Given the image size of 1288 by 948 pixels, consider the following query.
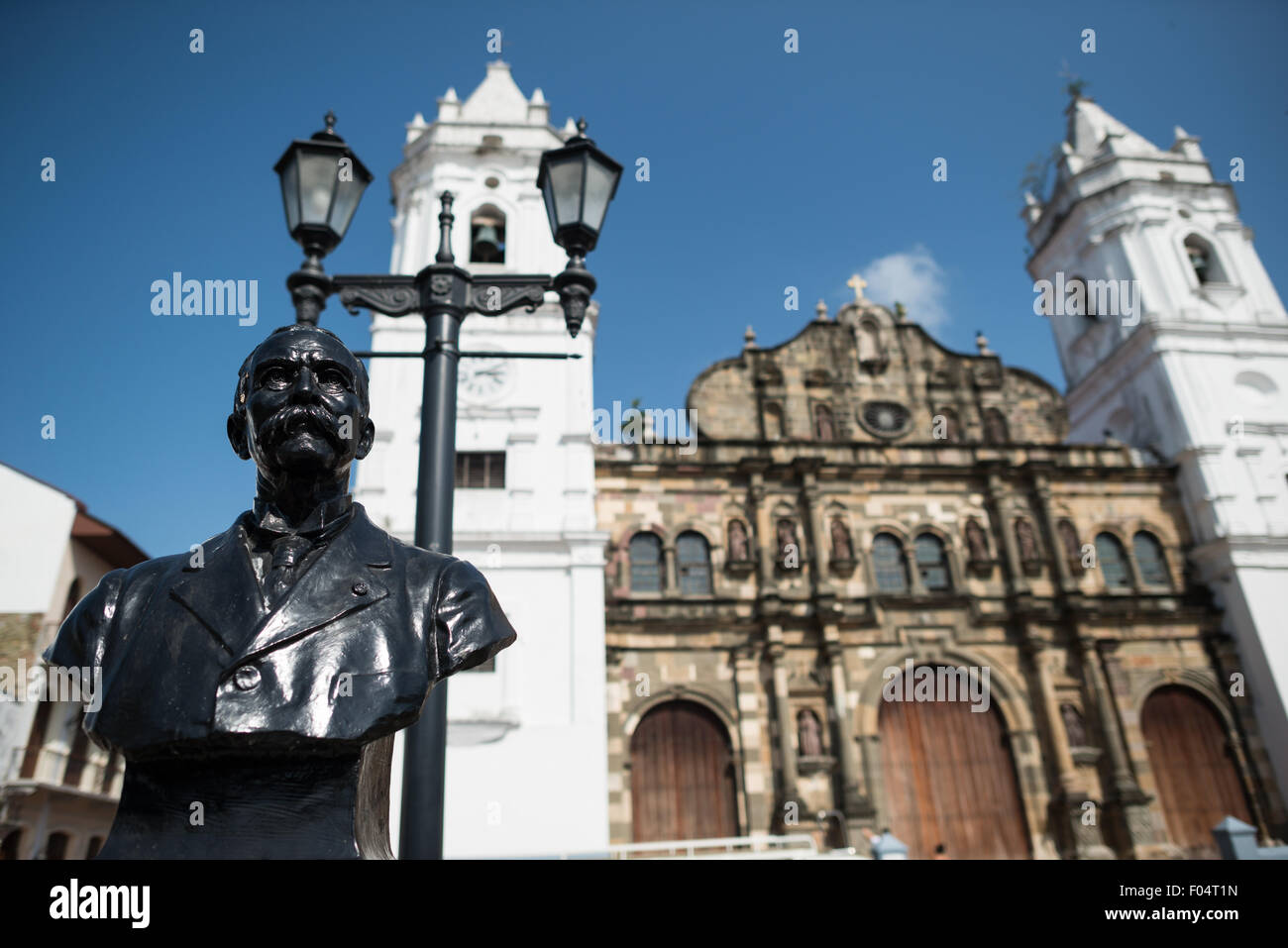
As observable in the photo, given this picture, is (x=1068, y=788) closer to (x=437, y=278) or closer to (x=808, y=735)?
(x=808, y=735)

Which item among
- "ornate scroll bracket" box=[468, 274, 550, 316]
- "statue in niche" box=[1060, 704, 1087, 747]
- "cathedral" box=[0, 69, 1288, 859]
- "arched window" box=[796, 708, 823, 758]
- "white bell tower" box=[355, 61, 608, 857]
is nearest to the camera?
"ornate scroll bracket" box=[468, 274, 550, 316]

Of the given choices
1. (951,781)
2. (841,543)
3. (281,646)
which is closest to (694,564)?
(841,543)

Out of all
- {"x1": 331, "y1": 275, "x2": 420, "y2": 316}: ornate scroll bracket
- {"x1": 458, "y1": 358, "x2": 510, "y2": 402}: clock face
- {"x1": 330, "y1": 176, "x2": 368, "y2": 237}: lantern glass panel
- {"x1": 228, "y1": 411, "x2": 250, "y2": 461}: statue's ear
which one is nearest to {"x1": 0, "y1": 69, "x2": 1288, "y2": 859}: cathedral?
{"x1": 458, "y1": 358, "x2": 510, "y2": 402}: clock face

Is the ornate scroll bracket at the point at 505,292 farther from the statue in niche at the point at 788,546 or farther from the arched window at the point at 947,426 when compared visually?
the arched window at the point at 947,426

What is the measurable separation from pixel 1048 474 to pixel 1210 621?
454 cm

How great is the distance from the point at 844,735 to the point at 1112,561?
26.6 feet

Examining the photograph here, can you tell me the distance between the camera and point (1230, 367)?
20266 mm

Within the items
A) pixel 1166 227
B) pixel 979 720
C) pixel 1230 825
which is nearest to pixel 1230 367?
pixel 1166 227

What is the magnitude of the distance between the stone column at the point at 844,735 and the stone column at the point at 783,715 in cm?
91

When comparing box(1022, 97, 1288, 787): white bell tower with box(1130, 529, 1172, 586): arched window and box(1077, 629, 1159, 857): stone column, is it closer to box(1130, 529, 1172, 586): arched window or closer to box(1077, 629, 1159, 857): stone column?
box(1130, 529, 1172, 586): arched window

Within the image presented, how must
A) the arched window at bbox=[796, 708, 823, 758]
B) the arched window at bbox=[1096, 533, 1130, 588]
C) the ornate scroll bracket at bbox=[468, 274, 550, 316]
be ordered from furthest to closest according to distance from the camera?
1. the arched window at bbox=[1096, 533, 1130, 588]
2. the arched window at bbox=[796, 708, 823, 758]
3. the ornate scroll bracket at bbox=[468, 274, 550, 316]

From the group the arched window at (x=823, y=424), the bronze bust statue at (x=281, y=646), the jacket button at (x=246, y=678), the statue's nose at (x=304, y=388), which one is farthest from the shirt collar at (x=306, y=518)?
the arched window at (x=823, y=424)

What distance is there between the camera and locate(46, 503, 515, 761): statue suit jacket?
2.04 metres

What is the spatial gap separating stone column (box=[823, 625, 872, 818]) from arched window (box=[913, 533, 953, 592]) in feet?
9.06
